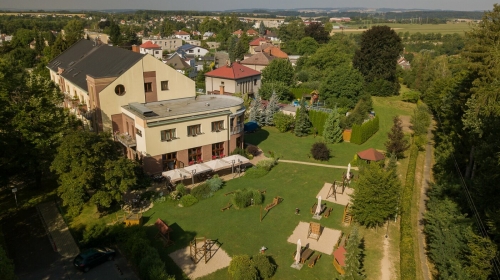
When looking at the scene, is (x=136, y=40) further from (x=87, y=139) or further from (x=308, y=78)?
(x=87, y=139)

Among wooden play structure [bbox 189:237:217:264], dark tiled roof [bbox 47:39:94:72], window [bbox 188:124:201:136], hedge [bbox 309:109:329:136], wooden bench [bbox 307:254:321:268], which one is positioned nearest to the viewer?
wooden bench [bbox 307:254:321:268]

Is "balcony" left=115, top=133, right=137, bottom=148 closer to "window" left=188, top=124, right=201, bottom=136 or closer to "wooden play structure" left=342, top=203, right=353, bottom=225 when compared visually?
"window" left=188, top=124, right=201, bottom=136

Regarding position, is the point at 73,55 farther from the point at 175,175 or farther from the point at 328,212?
the point at 328,212

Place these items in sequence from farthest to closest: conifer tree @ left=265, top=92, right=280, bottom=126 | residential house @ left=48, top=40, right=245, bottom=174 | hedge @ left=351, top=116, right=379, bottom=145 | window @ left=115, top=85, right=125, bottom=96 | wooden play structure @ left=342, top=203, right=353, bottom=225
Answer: conifer tree @ left=265, top=92, right=280, bottom=126
hedge @ left=351, top=116, right=379, bottom=145
window @ left=115, top=85, right=125, bottom=96
residential house @ left=48, top=40, right=245, bottom=174
wooden play structure @ left=342, top=203, right=353, bottom=225

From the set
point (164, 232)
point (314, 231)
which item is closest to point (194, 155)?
point (164, 232)

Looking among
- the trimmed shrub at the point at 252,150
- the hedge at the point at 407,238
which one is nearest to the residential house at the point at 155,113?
the trimmed shrub at the point at 252,150

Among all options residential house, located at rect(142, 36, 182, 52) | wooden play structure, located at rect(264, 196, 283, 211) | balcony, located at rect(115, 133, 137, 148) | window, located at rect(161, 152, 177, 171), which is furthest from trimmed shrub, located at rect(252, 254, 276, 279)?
residential house, located at rect(142, 36, 182, 52)

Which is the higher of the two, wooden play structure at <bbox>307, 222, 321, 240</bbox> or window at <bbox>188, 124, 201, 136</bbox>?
window at <bbox>188, 124, 201, 136</bbox>

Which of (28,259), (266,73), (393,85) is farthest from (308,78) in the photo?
(28,259)
